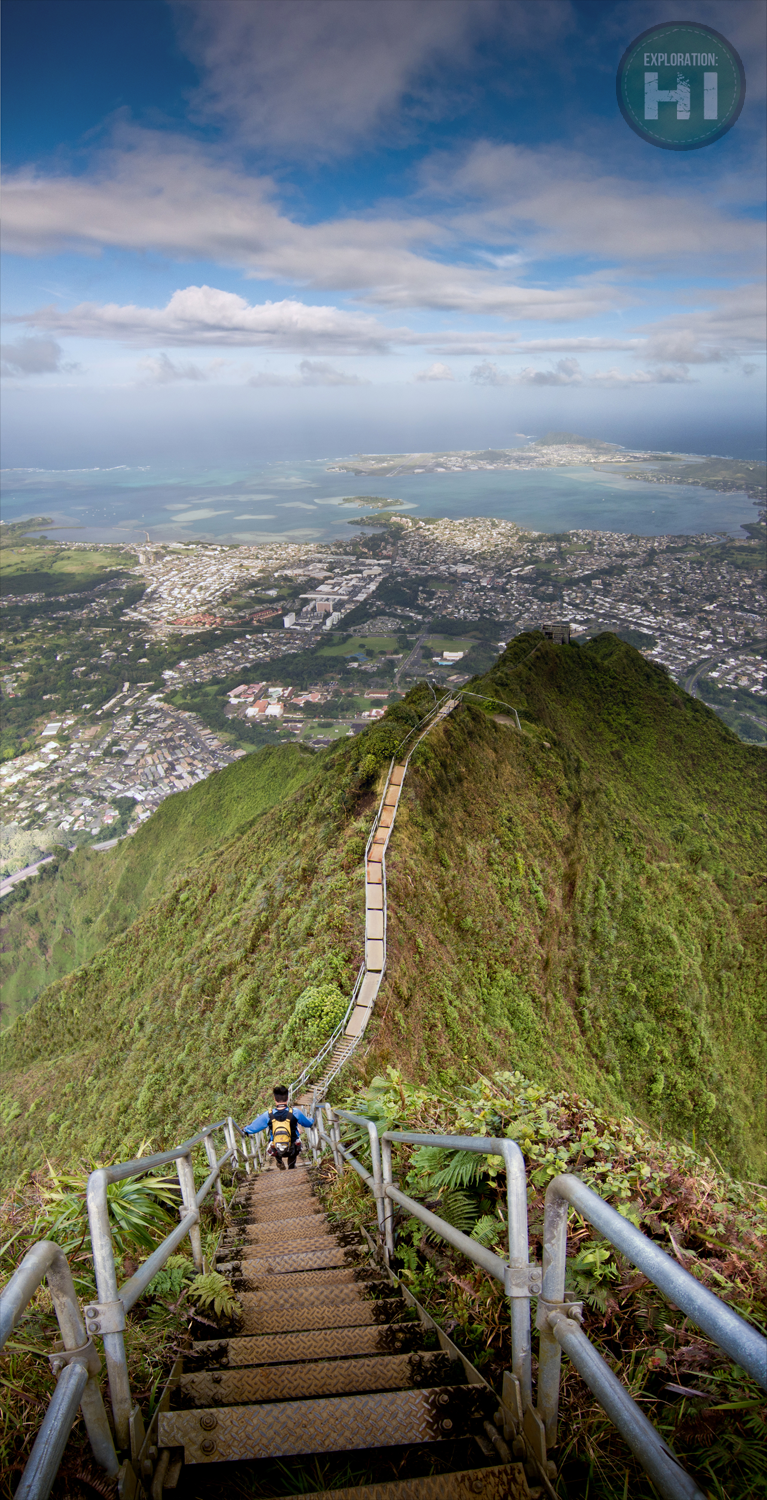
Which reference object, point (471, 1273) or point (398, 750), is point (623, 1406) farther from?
point (398, 750)

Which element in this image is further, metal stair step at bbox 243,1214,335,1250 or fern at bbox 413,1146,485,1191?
metal stair step at bbox 243,1214,335,1250

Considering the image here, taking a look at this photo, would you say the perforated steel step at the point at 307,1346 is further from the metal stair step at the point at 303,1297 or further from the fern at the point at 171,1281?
the fern at the point at 171,1281

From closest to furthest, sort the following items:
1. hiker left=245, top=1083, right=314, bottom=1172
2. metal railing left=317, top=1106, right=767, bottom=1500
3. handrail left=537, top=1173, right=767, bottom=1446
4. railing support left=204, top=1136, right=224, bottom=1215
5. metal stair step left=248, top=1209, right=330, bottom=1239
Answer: handrail left=537, top=1173, right=767, bottom=1446 < metal railing left=317, top=1106, right=767, bottom=1500 < metal stair step left=248, top=1209, right=330, bottom=1239 < railing support left=204, top=1136, right=224, bottom=1215 < hiker left=245, top=1083, right=314, bottom=1172

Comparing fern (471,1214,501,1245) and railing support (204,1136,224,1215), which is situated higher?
fern (471,1214,501,1245)

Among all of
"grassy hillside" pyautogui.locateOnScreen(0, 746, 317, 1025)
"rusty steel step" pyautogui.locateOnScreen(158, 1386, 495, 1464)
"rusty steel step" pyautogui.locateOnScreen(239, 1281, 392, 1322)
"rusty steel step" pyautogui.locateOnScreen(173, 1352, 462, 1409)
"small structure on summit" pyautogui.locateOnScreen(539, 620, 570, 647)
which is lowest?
"grassy hillside" pyautogui.locateOnScreen(0, 746, 317, 1025)

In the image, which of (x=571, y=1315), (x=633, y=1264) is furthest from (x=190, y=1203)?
(x=633, y=1264)

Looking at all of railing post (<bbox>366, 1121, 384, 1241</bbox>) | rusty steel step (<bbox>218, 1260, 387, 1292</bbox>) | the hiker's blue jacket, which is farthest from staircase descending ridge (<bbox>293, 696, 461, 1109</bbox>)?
rusty steel step (<bbox>218, 1260, 387, 1292</bbox>)

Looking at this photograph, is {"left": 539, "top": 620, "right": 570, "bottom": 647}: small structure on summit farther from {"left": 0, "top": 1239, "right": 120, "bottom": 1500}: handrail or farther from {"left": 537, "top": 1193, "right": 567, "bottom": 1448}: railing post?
{"left": 0, "top": 1239, "right": 120, "bottom": 1500}: handrail

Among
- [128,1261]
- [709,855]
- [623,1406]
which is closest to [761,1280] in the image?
[623,1406]
